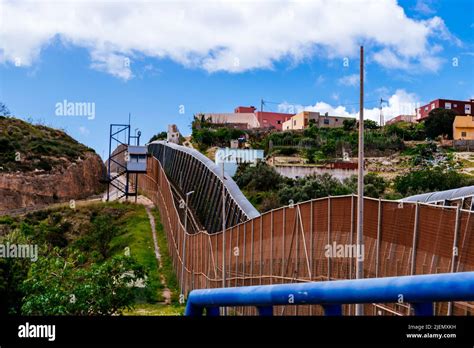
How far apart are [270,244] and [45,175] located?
79.6 meters

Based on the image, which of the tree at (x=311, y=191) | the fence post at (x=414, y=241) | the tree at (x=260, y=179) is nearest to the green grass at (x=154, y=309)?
the fence post at (x=414, y=241)

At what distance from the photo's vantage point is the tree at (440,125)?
368 ft

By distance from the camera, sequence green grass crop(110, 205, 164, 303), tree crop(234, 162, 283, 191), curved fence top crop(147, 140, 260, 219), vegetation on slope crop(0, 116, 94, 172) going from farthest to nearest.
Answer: vegetation on slope crop(0, 116, 94, 172), tree crop(234, 162, 283, 191), green grass crop(110, 205, 164, 303), curved fence top crop(147, 140, 260, 219)

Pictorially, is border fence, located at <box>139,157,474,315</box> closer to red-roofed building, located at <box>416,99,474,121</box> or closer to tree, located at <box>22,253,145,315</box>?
tree, located at <box>22,253,145,315</box>

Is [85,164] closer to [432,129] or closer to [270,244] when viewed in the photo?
[432,129]

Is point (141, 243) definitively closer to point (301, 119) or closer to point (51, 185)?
point (51, 185)

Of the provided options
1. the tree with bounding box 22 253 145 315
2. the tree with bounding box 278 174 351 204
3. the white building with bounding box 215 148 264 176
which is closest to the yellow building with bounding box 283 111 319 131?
the white building with bounding box 215 148 264 176

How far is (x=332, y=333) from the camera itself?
3.77 metres

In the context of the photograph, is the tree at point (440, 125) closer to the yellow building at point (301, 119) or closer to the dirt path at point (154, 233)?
the yellow building at point (301, 119)

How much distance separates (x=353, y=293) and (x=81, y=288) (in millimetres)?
23730

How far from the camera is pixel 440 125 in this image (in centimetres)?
11238

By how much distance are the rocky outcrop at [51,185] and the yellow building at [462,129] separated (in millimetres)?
56172

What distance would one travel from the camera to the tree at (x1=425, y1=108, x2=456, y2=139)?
11225 cm

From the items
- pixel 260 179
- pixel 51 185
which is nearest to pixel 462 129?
pixel 260 179
